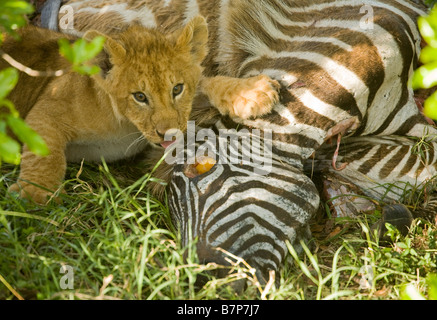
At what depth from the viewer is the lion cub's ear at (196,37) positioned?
3.38m

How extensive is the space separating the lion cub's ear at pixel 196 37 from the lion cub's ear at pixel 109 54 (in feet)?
1.26

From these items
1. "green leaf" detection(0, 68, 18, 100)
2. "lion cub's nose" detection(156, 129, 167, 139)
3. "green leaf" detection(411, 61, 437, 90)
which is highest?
"green leaf" detection(411, 61, 437, 90)

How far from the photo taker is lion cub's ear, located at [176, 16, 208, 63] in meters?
3.38

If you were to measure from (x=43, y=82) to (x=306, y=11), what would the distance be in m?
1.88

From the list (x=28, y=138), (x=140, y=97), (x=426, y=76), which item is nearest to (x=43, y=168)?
(x=140, y=97)

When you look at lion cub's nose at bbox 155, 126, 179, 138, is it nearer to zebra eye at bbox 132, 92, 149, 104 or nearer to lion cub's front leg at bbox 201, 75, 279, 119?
zebra eye at bbox 132, 92, 149, 104

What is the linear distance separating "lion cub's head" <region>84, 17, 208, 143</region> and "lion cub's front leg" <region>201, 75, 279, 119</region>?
0.19 meters

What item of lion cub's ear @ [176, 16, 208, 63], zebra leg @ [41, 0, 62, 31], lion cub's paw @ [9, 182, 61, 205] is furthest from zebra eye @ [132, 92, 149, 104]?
zebra leg @ [41, 0, 62, 31]

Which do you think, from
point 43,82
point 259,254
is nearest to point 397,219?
point 259,254

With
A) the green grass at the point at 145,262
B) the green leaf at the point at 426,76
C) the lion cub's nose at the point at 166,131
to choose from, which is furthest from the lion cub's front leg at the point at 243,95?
the green leaf at the point at 426,76

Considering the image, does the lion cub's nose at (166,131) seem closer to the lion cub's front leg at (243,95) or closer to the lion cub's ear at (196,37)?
the lion cub's front leg at (243,95)

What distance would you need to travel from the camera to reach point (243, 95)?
336 cm

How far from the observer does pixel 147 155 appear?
397 centimetres
